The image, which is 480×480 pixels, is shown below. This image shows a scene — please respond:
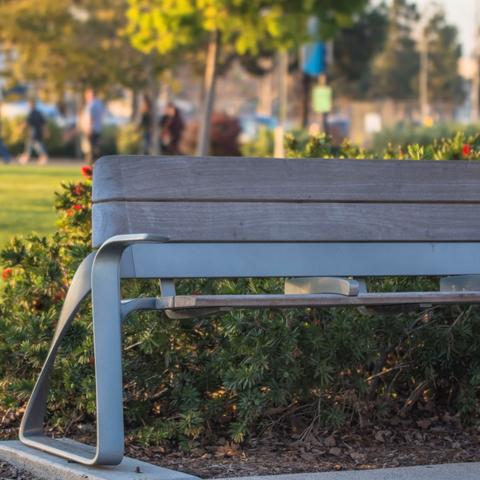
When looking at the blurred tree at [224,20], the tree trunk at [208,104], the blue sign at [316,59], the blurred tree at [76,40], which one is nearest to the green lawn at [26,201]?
the tree trunk at [208,104]

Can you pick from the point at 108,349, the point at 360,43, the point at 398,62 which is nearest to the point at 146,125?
the point at 360,43

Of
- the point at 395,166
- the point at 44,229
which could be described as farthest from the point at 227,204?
the point at 44,229

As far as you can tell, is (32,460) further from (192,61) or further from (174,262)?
(192,61)

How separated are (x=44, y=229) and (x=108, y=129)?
29.7m

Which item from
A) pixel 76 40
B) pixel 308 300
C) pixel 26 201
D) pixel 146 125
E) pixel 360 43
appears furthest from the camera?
pixel 360 43

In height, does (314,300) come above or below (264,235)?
below

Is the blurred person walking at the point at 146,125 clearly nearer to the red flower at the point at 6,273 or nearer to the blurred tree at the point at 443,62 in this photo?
the red flower at the point at 6,273

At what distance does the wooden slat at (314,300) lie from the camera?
3773mm

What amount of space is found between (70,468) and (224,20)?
73.9ft

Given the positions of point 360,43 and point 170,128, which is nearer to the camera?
point 170,128

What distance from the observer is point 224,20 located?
1022 inches

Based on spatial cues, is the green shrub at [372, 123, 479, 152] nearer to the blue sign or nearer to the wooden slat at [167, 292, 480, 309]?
the blue sign

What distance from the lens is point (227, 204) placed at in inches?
173

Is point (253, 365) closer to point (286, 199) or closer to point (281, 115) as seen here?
point (286, 199)
